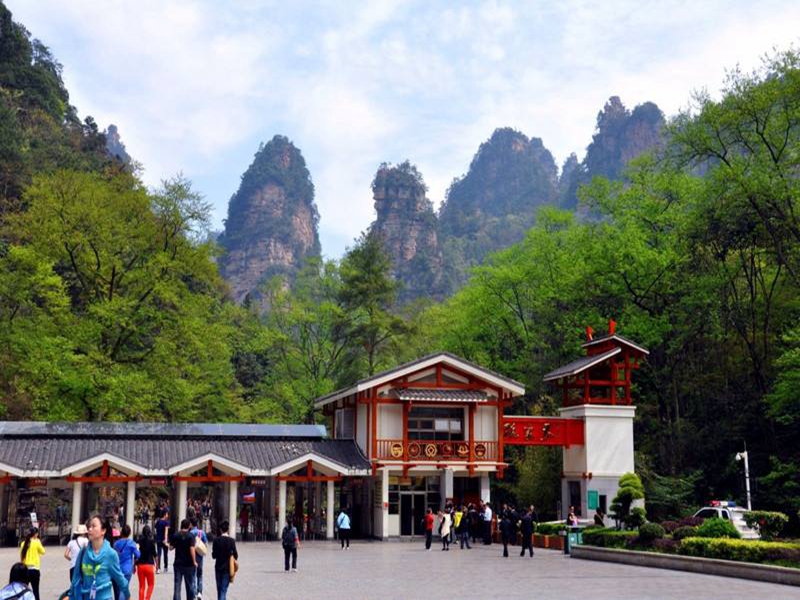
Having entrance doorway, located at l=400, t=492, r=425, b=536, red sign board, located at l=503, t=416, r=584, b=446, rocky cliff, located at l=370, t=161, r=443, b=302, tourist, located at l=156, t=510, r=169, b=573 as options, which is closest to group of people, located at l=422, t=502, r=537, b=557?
entrance doorway, located at l=400, t=492, r=425, b=536

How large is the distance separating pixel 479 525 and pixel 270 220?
475 ft

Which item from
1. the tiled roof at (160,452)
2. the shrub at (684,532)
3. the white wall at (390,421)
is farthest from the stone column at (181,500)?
the shrub at (684,532)

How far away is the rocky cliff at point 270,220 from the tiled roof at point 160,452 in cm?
12581

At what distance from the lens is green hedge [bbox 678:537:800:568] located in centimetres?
2153

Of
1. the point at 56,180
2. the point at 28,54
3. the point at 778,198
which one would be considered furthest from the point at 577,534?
the point at 28,54

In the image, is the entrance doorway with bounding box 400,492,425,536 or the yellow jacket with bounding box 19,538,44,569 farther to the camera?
the entrance doorway with bounding box 400,492,425,536

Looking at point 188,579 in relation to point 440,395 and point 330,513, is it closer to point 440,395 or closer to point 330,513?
point 330,513

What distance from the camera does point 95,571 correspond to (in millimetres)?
9781

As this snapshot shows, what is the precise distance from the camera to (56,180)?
45656 millimetres

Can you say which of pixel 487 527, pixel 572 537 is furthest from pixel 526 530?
pixel 487 527

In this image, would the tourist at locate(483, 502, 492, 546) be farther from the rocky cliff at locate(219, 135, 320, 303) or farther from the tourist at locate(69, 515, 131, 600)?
the rocky cliff at locate(219, 135, 320, 303)

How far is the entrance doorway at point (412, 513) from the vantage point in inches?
1522

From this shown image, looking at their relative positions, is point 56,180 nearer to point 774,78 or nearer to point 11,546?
point 11,546

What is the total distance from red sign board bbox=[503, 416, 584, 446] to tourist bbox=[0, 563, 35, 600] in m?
32.2
